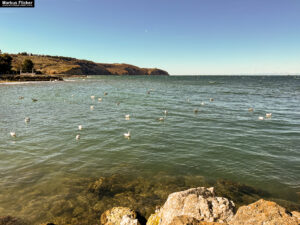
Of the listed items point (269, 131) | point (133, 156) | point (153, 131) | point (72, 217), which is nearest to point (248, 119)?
point (269, 131)

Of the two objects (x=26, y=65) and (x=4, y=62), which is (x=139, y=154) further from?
(x=26, y=65)

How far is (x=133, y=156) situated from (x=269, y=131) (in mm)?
13005

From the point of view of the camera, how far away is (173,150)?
12039 millimetres

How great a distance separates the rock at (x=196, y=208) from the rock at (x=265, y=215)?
0.44m

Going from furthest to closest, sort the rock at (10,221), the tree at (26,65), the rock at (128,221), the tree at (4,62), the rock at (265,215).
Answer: the tree at (26,65) < the tree at (4,62) < the rock at (10,221) < the rock at (128,221) < the rock at (265,215)

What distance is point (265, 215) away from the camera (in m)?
3.86

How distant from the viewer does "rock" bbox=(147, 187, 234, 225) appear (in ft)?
14.5

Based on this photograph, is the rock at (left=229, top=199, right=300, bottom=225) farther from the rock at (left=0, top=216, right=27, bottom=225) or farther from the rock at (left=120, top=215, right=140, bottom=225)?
the rock at (left=0, top=216, right=27, bottom=225)

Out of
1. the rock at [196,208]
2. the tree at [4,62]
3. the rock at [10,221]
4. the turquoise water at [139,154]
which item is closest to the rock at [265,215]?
the rock at [196,208]

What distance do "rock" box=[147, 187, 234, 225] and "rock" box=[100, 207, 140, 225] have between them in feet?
2.21

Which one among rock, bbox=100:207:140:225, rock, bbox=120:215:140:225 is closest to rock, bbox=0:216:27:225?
rock, bbox=100:207:140:225

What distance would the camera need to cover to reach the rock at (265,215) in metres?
3.62

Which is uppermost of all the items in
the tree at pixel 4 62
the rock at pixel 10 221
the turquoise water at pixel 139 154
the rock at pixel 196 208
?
the tree at pixel 4 62

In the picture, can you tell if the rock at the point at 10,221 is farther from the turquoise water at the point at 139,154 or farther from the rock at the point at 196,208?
the rock at the point at 196,208
